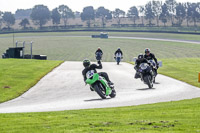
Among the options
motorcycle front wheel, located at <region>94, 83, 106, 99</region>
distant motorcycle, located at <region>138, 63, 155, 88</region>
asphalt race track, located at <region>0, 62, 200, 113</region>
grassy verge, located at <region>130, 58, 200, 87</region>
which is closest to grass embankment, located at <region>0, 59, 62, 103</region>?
asphalt race track, located at <region>0, 62, 200, 113</region>

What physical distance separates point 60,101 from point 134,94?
362 cm

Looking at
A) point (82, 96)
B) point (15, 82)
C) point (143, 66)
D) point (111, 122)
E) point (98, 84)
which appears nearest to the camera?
point (111, 122)

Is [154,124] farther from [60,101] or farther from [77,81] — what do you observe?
[77,81]

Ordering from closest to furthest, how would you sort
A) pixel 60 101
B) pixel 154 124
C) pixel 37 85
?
pixel 154 124
pixel 60 101
pixel 37 85

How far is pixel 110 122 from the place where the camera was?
10438 mm

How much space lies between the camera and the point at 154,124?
9.95 meters

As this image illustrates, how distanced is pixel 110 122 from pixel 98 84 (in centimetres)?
733

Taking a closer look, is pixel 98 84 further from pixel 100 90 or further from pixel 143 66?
pixel 143 66

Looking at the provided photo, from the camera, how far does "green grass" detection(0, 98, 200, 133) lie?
9398 millimetres

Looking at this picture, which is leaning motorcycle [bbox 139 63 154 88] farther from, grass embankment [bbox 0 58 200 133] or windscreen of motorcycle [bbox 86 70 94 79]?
grass embankment [bbox 0 58 200 133]

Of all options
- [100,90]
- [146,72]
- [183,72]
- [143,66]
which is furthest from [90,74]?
[183,72]

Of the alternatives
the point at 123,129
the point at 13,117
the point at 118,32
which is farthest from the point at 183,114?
the point at 118,32

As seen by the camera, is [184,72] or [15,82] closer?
[15,82]

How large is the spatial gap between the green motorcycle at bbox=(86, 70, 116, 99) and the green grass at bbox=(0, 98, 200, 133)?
4770 millimetres
